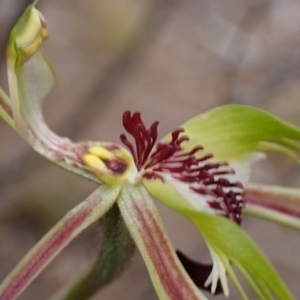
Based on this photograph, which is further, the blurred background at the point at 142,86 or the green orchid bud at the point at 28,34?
the blurred background at the point at 142,86

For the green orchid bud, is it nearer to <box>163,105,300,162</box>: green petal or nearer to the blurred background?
<box>163,105,300,162</box>: green petal

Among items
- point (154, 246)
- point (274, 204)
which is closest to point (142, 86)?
point (274, 204)

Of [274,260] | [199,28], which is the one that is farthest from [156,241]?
[199,28]

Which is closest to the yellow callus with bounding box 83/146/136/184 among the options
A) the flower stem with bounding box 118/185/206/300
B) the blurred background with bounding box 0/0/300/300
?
the flower stem with bounding box 118/185/206/300

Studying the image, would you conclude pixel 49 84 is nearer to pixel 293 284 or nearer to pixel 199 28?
pixel 293 284

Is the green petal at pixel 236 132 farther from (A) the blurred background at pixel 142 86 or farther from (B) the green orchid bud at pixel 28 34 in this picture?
(A) the blurred background at pixel 142 86

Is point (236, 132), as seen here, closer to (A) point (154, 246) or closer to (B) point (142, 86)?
(A) point (154, 246)

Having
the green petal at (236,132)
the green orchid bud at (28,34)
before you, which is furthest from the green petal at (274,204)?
the green orchid bud at (28,34)
